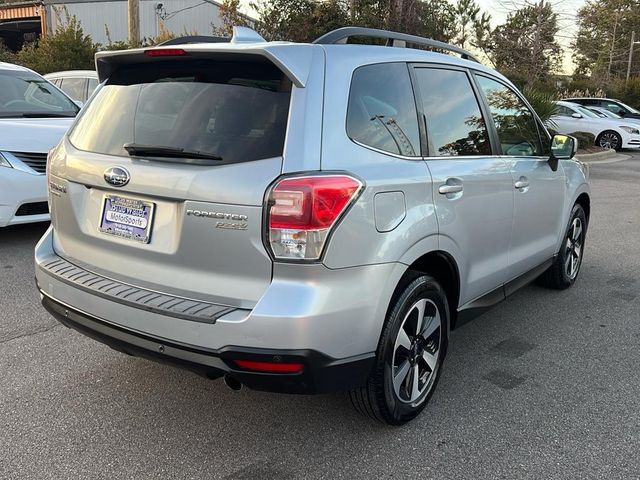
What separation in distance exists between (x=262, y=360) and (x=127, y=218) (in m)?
0.91

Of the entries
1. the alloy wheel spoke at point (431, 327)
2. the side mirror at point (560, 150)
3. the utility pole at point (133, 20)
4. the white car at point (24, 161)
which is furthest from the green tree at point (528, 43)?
the alloy wheel spoke at point (431, 327)

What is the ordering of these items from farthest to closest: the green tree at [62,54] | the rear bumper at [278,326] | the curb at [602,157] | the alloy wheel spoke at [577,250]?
the green tree at [62,54], the curb at [602,157], the alloy wheel spoke at [577,250], the rear bumper at [278,326]

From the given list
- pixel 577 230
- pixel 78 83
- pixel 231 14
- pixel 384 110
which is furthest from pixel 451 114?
pixel 231 14

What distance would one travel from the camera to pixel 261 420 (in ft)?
9.90

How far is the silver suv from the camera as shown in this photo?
7.69 feet

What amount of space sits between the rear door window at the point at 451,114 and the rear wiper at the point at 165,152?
120cm

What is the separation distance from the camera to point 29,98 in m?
6.94

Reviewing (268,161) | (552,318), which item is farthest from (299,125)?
(552,318)

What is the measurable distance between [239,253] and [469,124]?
6.01 ft

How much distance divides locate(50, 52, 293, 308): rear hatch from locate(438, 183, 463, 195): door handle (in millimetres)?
960

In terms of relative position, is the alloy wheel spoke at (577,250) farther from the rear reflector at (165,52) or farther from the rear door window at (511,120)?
the rear reflector at (165,52)

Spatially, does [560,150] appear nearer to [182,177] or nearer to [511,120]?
[511,120]

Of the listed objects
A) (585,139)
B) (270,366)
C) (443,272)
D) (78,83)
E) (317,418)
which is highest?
(78,83)

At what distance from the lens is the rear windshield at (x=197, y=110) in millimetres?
2459
